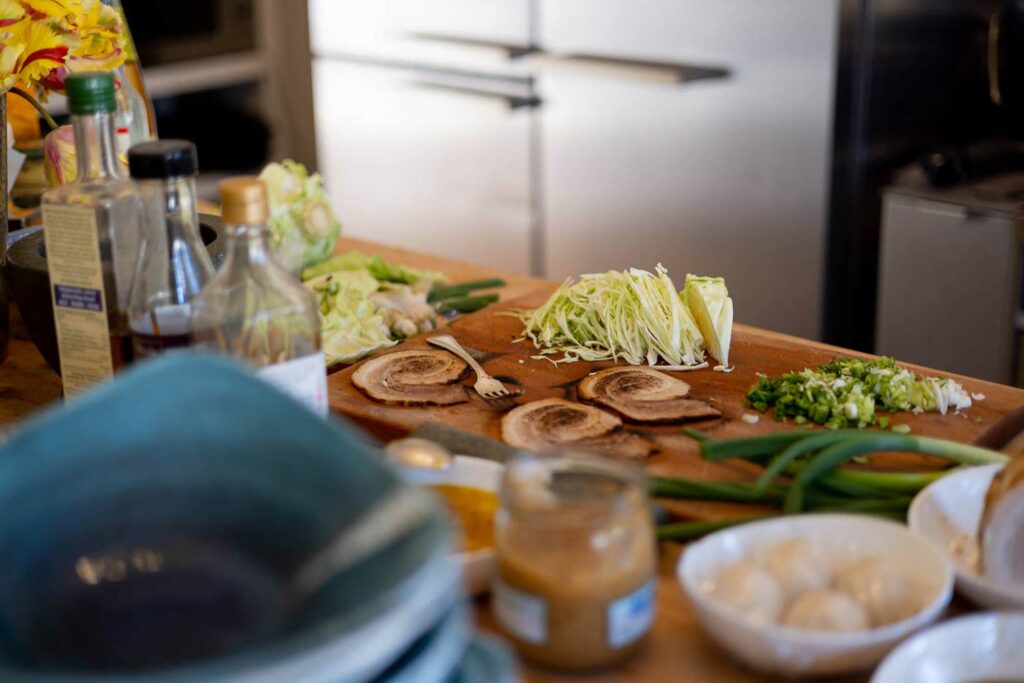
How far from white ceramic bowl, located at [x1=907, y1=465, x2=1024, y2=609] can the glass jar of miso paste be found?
243mm

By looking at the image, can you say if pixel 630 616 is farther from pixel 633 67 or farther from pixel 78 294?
pixel 633 67

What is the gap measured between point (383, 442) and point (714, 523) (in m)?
0.40

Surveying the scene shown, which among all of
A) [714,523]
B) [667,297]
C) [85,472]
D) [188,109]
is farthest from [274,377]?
[188,109]

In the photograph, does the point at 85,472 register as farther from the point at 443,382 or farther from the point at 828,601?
the point at 443,382

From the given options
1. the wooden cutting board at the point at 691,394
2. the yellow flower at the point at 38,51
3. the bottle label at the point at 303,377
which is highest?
the yellow flower at the point at 38,51

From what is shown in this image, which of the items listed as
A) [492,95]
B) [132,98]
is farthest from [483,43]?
[132,98]

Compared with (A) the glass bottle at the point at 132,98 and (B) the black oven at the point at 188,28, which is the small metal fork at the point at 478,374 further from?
(B) the black oven at the point at 188,28

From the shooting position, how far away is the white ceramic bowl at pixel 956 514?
0.94 m

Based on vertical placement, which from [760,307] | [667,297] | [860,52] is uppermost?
[860,52]

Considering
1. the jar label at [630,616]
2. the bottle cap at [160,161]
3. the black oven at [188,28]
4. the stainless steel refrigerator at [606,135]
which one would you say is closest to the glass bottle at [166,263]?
the bottle cap at [160,161]

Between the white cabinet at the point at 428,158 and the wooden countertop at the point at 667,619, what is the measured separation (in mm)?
1707

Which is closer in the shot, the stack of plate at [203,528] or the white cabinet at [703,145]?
the stack of plate at [203,528]

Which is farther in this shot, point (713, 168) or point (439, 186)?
point (439, 186)

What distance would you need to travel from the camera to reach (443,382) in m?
1.34
